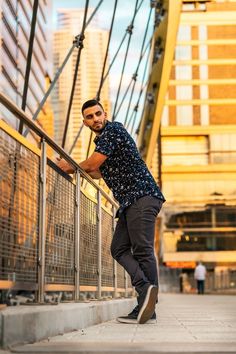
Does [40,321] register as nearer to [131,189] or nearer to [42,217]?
[42,217]

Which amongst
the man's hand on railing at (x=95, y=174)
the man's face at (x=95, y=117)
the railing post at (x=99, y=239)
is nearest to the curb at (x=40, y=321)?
the man's hand on railing at (x=95, y=174)

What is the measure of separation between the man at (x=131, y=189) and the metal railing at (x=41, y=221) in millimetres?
289

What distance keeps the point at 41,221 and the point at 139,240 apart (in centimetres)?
112

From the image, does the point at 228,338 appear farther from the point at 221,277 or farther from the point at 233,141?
the point at 233,141

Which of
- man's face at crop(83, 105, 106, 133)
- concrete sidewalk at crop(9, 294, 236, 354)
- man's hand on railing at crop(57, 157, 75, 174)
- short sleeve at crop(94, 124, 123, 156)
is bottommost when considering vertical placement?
concrete sidewalk at crop(9, 294, 236, 354)

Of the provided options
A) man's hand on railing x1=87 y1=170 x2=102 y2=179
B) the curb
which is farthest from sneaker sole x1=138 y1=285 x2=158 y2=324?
man's hand on railing x1=87 y1=170 x2=102 y2=179

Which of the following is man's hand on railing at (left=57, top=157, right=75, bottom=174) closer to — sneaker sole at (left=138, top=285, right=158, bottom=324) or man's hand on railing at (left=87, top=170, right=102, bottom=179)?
man's hand on railing at (left=87, top=170, right=102, bottom=179)

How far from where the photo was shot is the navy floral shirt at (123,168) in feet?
18.3

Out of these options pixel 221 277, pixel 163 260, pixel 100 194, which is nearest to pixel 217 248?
pixel 163 260

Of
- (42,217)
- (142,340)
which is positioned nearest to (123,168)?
(42,217)

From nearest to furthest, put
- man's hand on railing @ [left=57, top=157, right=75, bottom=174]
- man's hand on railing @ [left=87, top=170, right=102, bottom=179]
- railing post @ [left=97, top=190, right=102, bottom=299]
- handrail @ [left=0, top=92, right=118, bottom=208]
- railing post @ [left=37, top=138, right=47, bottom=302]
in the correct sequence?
handrail @ [left=0, top=92, right=118, bottom=208] → railing post @ [left=37, top=138, right=47, bottom=302] → man's hand on railing @ [left=57, top=157, right=75, bottom=174] → man's hand on railing @ [left=87, top=170, right=102, bottom=179] → railing post @ [left=97, top=190, right=102, bottom=299]

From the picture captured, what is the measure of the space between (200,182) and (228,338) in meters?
64.7

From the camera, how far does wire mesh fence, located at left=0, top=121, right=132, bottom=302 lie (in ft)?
13.6

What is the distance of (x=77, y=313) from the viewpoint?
5.07 meters
